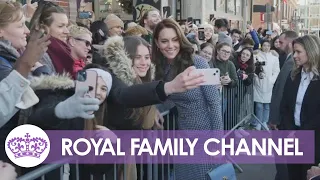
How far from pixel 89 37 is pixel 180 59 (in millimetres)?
921

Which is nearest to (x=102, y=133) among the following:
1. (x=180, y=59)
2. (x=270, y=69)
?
(x=180, y=59)

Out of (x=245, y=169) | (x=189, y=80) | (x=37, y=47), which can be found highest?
(x=37, y=47)

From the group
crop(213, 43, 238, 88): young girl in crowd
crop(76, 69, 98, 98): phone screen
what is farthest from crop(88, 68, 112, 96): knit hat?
crop(213, 43, 238, 88): young girl in crowd

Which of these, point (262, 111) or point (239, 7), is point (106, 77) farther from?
point (239, 7)

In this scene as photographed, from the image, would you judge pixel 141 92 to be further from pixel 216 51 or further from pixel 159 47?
pixel 216 51

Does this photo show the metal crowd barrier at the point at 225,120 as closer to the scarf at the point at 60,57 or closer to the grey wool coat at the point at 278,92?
the grey wool coat at the point at 278,92

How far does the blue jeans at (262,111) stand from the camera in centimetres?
803

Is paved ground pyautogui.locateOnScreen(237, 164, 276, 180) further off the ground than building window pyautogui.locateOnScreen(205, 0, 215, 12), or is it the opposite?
building window pyautogui.locateOnScreen(205, 0, 215, 12)

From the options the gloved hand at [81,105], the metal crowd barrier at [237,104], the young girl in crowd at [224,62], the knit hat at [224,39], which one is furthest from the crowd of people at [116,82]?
the knit hat at [224,39]

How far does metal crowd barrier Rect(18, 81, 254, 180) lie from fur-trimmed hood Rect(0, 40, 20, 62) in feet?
2.16

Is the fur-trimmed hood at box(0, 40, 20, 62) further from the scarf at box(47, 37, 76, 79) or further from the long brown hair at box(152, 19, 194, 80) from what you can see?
the long brown hair at box(152, 19, 194, 80)

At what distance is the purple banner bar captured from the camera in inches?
100

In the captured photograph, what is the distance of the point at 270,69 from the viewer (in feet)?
26.1

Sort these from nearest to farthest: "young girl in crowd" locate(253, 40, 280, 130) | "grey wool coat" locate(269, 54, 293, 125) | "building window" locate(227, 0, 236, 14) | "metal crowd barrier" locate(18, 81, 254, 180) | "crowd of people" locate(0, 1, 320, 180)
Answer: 1. "crowd of people" locate(0, 1, 320, 180)
2. "metal crowd barrier" locate(18, 81, 254, 180)
3. "grey wool coat" locate(269, 54, 293, 125)
4. "young girl in crowd" locate(253, 40, 280, 130)
5. "building window" locate(227, 0, 236, 14)
